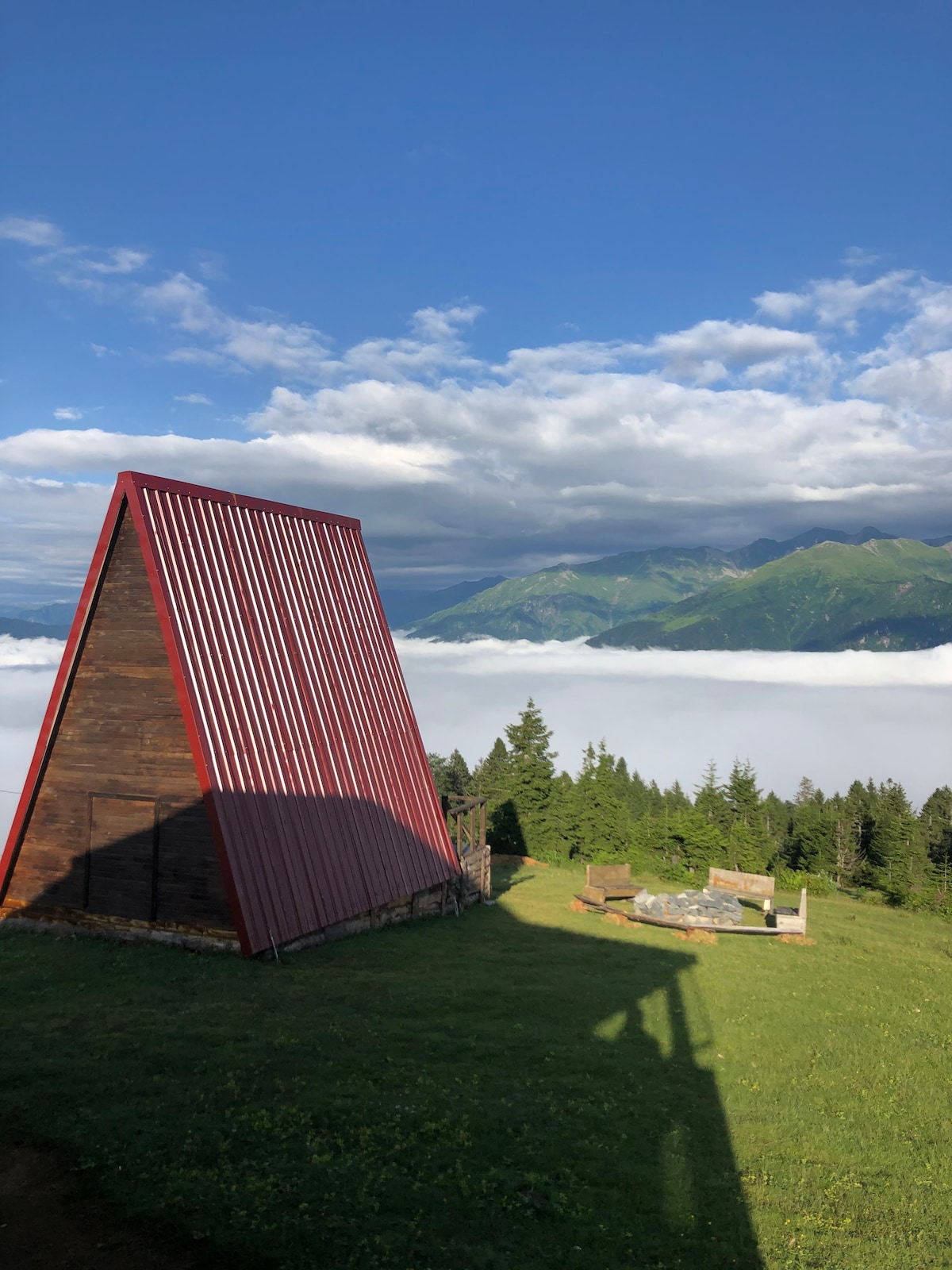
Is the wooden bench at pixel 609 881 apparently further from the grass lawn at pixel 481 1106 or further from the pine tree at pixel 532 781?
the pine tree at pixel 532 781

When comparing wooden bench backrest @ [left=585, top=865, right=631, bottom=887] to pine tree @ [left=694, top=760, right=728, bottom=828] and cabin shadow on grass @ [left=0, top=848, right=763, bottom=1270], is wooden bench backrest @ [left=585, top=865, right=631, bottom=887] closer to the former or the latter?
cabin shadow on grass @ [left=0, top=848, right=763, bottom=1270]

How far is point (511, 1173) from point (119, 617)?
16.3 m

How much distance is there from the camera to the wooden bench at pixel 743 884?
1252 inches

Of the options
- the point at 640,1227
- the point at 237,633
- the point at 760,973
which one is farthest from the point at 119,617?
the point at 760,973

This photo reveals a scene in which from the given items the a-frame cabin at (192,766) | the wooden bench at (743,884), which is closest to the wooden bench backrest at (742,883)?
the wooden bench at (743,884)

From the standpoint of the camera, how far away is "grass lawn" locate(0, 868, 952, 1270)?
30.1 feet

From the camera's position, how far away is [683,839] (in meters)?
51.6

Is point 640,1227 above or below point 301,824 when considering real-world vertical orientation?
below

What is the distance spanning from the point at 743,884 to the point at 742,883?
0.15ft

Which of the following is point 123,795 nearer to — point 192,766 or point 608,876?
point 192,766

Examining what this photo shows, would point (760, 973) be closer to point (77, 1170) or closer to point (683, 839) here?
point (77, 1170)

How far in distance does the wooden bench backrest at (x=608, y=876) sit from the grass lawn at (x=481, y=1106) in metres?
10.3

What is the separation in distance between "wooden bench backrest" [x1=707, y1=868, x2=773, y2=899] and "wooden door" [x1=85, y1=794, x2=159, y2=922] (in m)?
23.0

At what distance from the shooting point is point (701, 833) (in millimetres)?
51125
